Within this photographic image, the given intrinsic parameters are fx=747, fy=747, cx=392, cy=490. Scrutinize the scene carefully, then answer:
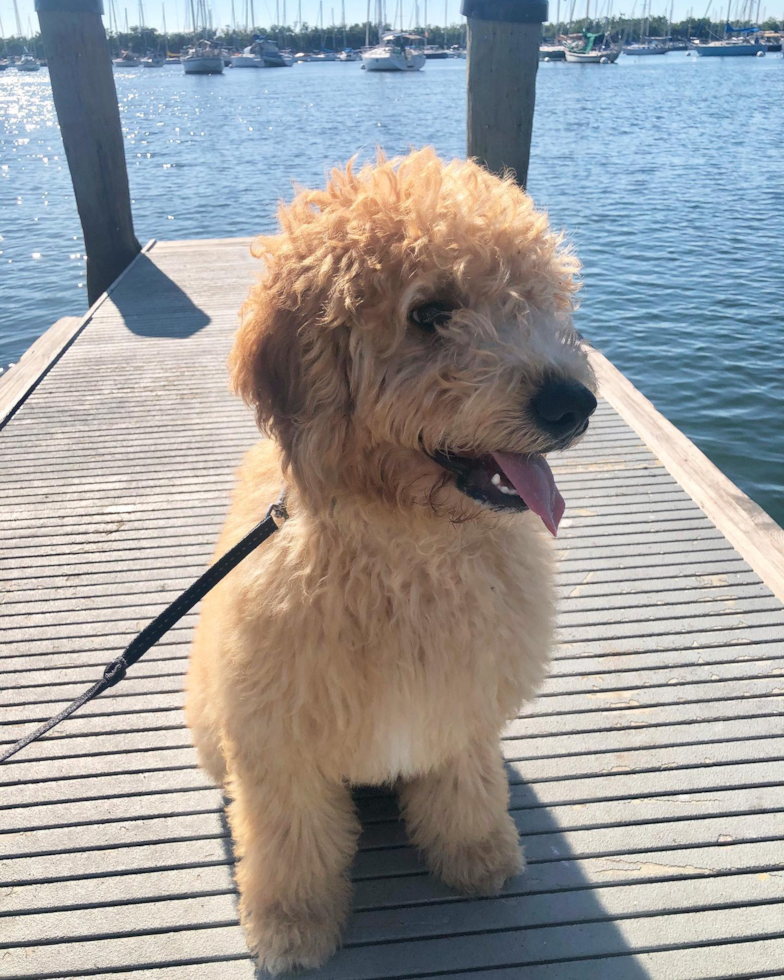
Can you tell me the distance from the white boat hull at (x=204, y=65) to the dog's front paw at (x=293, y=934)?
267ft

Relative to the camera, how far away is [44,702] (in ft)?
9.53

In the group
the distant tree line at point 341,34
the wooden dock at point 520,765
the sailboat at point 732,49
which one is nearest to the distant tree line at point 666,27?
the distant tree line at point 341,34

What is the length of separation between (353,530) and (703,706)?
1800 mm

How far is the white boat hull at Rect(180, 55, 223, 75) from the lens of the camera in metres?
70.2

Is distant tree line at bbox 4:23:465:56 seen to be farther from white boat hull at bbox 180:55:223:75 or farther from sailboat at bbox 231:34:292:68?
white boat hull at bbox 180:55:223:75

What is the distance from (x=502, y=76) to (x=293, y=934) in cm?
577

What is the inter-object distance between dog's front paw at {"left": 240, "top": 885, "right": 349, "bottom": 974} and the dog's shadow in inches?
1.4


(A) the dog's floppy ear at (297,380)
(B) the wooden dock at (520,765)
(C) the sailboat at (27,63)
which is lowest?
(C) the sailboat at (27,63)

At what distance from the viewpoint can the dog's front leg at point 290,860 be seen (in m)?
2.01

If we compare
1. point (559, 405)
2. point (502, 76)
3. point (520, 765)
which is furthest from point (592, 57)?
point (559, 405)

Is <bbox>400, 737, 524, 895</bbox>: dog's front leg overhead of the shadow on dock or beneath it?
overhead

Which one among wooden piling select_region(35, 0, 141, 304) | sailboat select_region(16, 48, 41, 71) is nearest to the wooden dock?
wooden piling select_region(35, 0, 141, 304)

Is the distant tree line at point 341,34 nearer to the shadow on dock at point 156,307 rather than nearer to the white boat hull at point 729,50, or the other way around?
the white boat hull at point 729,50

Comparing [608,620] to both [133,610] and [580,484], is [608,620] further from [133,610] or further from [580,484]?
[133,610]
